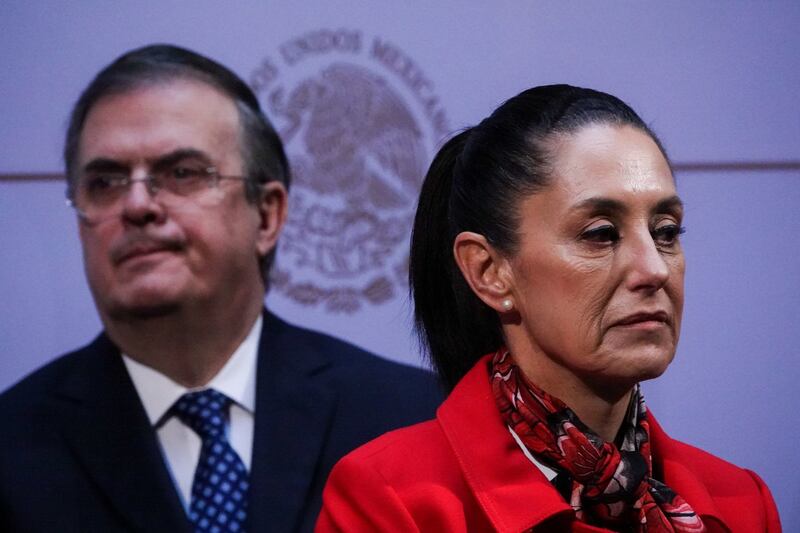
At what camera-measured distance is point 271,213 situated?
2.53 m

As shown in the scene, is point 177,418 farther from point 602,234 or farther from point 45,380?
point 602,234

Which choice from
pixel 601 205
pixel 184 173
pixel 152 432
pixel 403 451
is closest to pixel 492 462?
pixel 403 451

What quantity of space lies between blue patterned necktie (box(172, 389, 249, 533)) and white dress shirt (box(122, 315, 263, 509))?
2 centimetres

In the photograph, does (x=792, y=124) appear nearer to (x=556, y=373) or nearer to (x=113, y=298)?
(x=556, y=373)

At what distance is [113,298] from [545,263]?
1033 mm

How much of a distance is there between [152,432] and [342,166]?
73cm

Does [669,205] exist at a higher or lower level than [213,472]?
higher

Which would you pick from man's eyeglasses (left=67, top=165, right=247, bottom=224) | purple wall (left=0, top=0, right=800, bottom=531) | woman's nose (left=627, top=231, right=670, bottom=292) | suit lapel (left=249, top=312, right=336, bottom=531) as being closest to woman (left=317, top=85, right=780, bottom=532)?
woman's nose (left=627, top=231, right=670, bottom=292)

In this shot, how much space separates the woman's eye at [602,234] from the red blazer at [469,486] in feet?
0.92

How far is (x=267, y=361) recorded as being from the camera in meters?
2.38

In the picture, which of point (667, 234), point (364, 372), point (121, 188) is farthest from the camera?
point (364, 372)

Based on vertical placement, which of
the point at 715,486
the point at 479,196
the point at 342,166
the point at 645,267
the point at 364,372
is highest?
the point at 342,166

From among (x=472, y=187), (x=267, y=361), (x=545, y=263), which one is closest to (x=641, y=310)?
(x=545, y=263)

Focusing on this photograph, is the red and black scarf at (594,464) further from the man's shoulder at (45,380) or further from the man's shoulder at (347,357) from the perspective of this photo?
the man's shoulder at (45,380)
